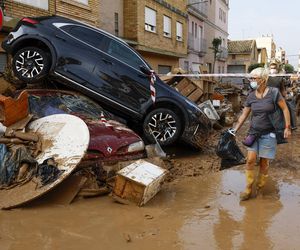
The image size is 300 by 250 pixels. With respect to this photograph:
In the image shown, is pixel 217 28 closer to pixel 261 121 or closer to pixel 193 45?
pixel 193 45

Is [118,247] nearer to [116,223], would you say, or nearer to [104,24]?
[116,223]

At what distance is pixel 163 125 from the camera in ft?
28.1

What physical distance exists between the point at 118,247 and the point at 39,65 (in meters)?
5.17

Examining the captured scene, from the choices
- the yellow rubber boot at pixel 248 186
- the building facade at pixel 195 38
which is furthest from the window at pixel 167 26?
the yellow rubber boot at pixel 248 186

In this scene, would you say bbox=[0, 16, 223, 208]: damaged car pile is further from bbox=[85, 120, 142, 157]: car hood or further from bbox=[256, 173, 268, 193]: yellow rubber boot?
bbox=[256, 173, 268, 193]: yellow rubber boot

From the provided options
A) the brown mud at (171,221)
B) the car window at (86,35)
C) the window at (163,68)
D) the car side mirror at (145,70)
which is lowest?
the brown mud at (171,221)

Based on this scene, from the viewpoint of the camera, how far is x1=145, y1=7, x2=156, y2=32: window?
22781mm

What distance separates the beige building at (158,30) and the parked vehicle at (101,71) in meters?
12.6

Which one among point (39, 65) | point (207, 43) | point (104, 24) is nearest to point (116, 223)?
point (39, 65)

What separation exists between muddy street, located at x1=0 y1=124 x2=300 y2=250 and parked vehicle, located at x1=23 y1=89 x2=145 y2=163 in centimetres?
78

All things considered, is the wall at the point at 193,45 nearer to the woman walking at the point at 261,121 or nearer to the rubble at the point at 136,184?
the woman walking at the point at 261,121

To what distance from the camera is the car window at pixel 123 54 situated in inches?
335

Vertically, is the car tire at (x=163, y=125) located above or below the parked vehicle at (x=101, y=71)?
below

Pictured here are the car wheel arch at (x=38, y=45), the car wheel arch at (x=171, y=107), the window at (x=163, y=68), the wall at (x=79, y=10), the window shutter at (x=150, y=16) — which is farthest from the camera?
the window at (x=163, y=68)
